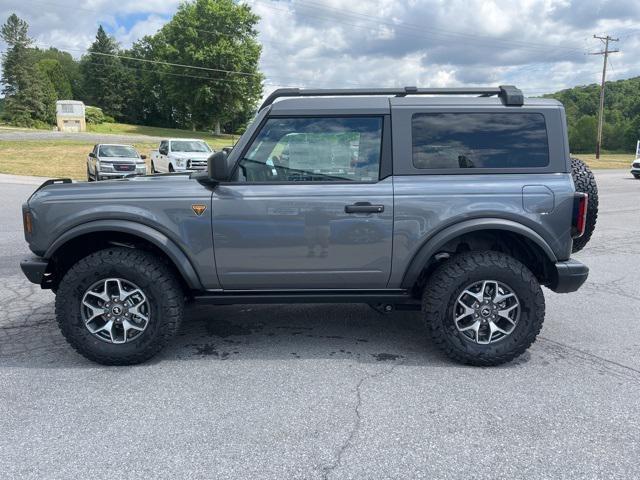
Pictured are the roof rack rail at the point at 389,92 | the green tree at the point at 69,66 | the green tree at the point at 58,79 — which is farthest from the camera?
the green tree at the point at 69,66

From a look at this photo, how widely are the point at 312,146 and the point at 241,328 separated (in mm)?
1820

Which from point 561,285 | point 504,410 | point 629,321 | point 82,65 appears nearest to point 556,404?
point 504,410

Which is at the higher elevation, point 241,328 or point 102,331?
point 102,331

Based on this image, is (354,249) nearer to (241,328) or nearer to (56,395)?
(241,328)

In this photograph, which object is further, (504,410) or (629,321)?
(629,321)

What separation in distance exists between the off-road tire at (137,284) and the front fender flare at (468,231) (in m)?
1.84

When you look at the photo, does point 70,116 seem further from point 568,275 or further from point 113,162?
point 568,275

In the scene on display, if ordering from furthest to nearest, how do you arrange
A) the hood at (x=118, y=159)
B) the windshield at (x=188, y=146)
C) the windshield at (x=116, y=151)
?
1. the windshield at (x=188, y=146)
2. the windshield at (x=116, y=151)
3. the hood at (x=118, y=159)

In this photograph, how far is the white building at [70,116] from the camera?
60.3m

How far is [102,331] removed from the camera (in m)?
3.70

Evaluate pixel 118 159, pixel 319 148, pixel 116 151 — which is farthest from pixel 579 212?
pixel 116 151

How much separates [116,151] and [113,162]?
1.20 m

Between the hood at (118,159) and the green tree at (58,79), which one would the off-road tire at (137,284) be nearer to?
the hood at (118,159)

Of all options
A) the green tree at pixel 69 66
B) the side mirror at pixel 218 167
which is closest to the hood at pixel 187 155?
the side mirror at pixel 218 167
